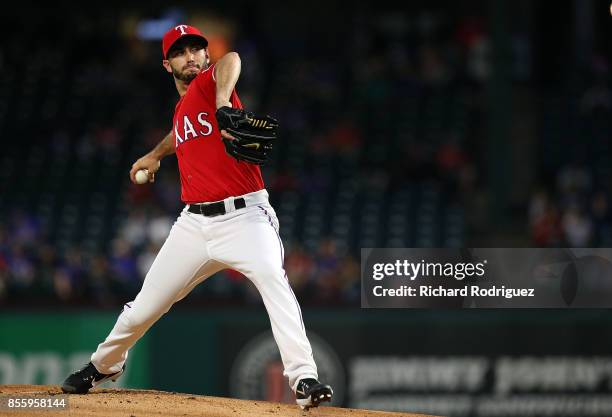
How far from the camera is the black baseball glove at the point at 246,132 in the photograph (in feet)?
15.6

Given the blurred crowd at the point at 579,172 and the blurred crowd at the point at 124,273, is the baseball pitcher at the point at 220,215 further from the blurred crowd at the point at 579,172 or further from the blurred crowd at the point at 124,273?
the blurred crowd at the point at 579,172

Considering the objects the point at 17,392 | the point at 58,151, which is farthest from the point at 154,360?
the point at 58,151

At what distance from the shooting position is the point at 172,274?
5.20 meters

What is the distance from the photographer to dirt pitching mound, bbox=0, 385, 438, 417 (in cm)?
513

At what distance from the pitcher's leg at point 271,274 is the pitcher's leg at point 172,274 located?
0.12 m

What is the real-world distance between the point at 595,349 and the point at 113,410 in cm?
547

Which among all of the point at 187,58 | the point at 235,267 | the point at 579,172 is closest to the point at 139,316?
the point at 235,267

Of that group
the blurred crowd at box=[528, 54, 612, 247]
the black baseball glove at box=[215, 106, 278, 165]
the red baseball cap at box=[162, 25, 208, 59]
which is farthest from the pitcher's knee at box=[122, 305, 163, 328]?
the blurred crowd at box=[528, 54, 612, 247]

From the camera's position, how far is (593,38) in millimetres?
17219

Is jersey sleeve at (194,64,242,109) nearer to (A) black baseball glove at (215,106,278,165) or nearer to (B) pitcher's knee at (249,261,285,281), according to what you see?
(A) black baseball glove at (215,106,278,165)

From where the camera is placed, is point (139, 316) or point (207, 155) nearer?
point (207, 155)

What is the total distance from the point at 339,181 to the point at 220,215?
810 cm

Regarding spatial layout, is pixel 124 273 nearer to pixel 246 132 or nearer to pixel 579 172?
pixel 579 172

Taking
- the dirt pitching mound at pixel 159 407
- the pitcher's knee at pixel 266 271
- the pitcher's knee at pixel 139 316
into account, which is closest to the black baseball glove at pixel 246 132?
the pitcher's knee at pixel 266 271
